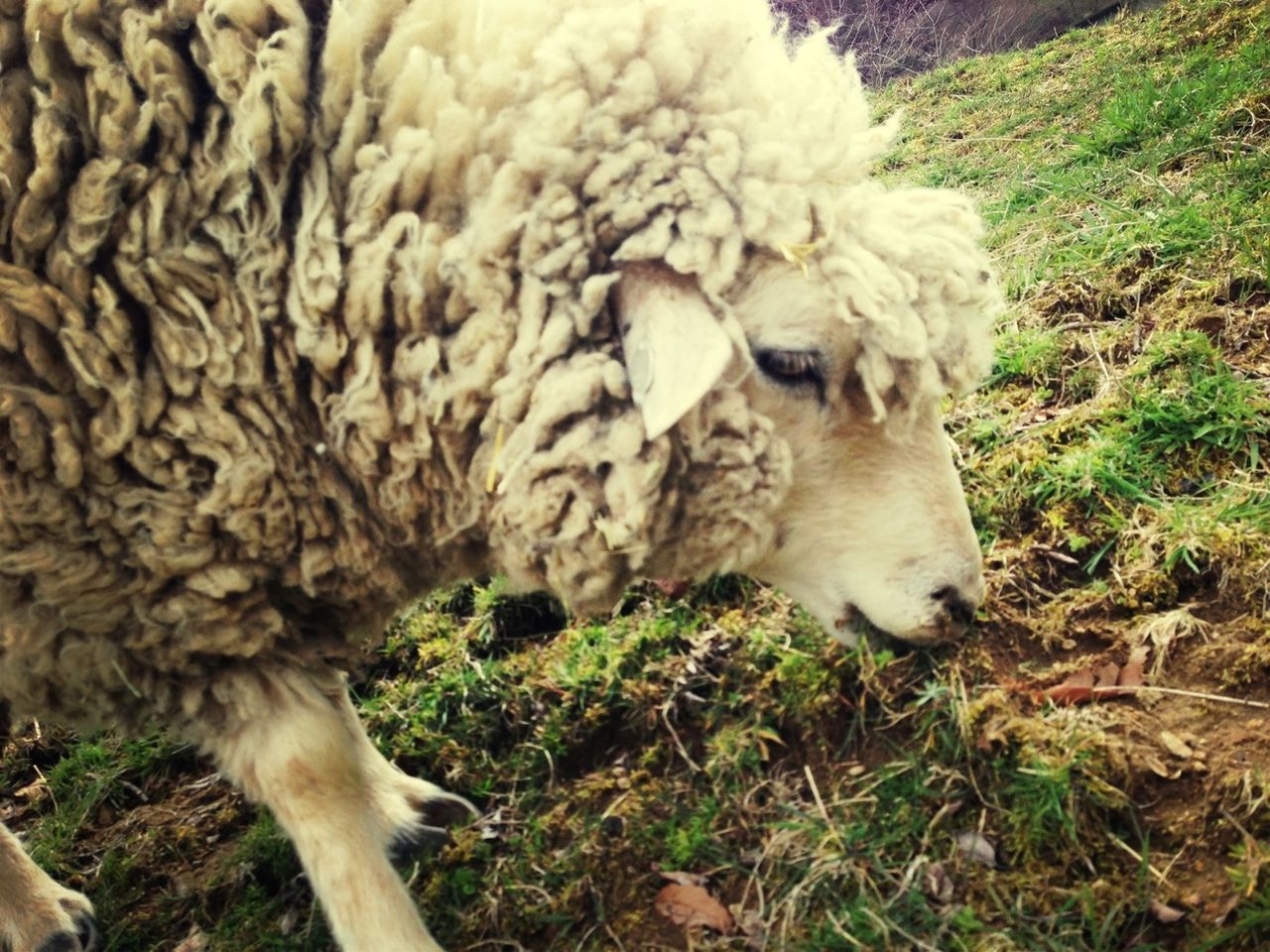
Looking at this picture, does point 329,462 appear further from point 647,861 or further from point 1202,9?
point 1202,9

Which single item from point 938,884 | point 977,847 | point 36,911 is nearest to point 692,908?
point 938,884

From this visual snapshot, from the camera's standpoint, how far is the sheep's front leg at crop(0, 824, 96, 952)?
8.75 ft

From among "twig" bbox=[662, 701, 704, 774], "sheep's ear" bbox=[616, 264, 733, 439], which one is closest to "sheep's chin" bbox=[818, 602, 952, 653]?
"twig" bbox=[662, 701, 704, 774]

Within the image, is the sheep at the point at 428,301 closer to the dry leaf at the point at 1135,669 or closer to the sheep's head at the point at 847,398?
the sheep's head at the point at 847,398

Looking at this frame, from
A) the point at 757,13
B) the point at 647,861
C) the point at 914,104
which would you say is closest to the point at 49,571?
the point at 647,861

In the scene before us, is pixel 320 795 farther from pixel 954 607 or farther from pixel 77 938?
pixel 954 607

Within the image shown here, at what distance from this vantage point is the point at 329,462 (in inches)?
81.8

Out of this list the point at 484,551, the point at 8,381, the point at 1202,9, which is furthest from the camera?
the point at 1202,9

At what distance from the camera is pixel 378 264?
1.90m

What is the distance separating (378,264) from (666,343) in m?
0.60

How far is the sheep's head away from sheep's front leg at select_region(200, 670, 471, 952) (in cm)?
109

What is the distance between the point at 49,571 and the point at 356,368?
29.4 inches

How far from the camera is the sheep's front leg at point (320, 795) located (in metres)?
2.18

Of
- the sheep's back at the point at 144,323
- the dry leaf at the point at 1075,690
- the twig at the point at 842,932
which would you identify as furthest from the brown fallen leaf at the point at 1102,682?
the sheep's back at the point at 144,323
